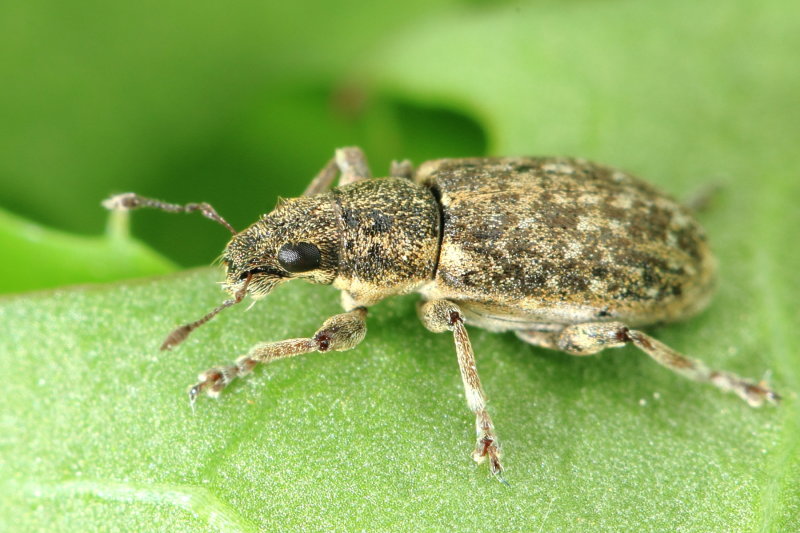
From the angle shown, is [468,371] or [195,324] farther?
[468,371]

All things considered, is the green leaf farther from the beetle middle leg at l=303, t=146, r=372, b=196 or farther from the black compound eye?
the beetle middle leg at l=303, t=146, r=372, b=196

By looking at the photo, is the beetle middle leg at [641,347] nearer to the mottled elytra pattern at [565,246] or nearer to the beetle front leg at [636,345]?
the beetle front leg at [636,345]

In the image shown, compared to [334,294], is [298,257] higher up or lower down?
higher up

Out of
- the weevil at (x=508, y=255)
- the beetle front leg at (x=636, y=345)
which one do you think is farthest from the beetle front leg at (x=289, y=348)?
the beetle front leg at (x=636, y=345)

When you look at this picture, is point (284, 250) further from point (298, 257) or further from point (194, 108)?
point (194, 108)

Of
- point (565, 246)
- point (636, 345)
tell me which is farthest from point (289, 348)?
point (636, 345)

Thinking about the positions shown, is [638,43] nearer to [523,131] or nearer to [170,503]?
[523,131]

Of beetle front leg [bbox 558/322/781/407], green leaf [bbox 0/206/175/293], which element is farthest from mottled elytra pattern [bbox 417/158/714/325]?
green leaf [bbox 0/206/175/293]
